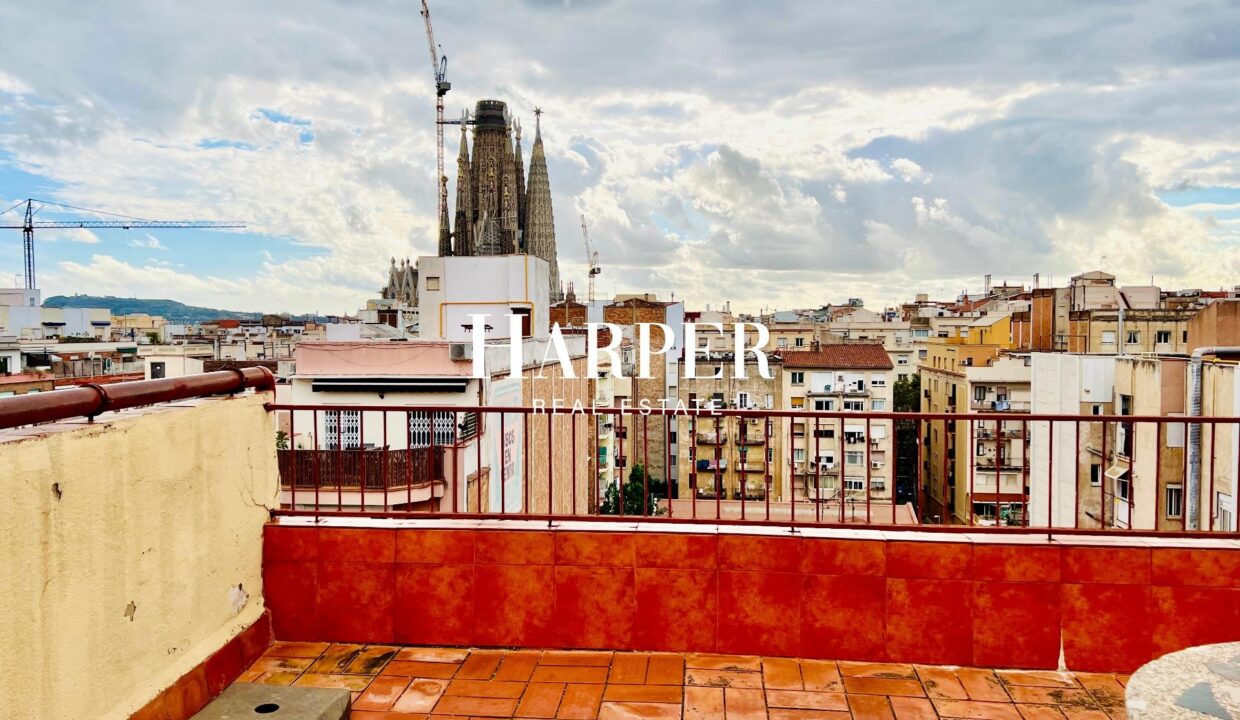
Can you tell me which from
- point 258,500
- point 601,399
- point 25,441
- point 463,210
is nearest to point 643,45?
point 258,500

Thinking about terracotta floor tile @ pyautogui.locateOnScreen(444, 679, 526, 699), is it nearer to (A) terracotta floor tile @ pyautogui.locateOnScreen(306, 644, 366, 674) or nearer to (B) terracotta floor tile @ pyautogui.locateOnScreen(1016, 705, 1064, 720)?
(A) terracotta floor tile @ pyautogui.locateOnScreen(306, 644, 366, 674)

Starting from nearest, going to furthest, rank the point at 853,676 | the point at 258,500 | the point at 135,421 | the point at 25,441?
the point at 25,441, the point at 135,421, the point at 853,676, the point at 258,500

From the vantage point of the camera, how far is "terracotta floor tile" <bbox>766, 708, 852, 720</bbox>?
10.8 feet

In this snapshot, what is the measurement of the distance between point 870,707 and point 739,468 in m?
Answer: 18.9

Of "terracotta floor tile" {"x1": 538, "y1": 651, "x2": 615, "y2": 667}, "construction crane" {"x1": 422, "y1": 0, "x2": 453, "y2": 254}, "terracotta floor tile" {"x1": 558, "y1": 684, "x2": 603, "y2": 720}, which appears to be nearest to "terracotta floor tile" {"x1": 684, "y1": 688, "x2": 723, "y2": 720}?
"terracotta floor tile" {"x1": 558, "y1": 684, "x2": 603, "y2": 720}

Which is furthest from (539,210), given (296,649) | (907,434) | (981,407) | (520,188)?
(296,649)

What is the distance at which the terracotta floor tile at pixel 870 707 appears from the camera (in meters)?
3.30

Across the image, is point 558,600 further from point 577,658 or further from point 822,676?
point 822,676

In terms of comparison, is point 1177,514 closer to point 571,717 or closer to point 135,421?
point 571,717

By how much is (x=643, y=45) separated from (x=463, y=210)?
92.7 meters

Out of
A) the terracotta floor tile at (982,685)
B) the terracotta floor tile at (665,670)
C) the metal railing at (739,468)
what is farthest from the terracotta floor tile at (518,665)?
the terracotta floor tile at (982,685)

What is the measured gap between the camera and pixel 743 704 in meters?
3.41

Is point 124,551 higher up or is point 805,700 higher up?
point 124,551

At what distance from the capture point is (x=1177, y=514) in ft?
57.1
